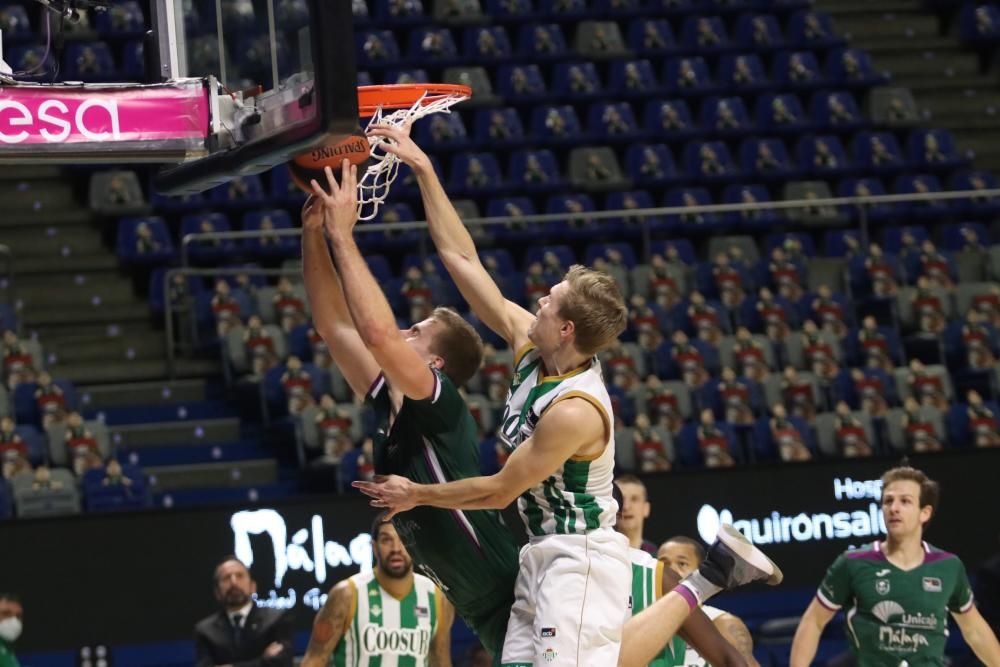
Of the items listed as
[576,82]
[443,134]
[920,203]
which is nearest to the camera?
[443,134]

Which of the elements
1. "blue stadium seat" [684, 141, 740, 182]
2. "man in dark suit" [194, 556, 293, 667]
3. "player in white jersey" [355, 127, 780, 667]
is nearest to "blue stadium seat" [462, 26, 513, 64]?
"blue stadium seat" [684, 141, 740, 182]

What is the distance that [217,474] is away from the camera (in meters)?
14.5

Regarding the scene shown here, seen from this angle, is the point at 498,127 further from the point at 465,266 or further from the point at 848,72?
the point at 465,266

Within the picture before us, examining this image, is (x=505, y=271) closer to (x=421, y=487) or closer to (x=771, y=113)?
(x=771, y=113)

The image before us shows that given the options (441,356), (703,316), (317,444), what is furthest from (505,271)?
(441,356)

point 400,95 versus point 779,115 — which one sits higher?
point 779,115

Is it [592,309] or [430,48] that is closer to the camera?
[592,309]

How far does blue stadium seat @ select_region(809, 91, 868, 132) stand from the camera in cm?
1958

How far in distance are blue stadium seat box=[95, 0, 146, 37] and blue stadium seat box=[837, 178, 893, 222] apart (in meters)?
7.89

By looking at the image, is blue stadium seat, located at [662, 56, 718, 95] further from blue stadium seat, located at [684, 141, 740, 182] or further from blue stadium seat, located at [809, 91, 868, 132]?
blue stadium seat, located at [809, 91, 868, 132]

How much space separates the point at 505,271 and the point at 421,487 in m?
11.1

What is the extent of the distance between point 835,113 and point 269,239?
23.1 feet

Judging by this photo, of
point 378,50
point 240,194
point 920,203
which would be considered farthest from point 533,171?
point 920,203

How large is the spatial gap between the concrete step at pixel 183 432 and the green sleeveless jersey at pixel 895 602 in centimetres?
763
